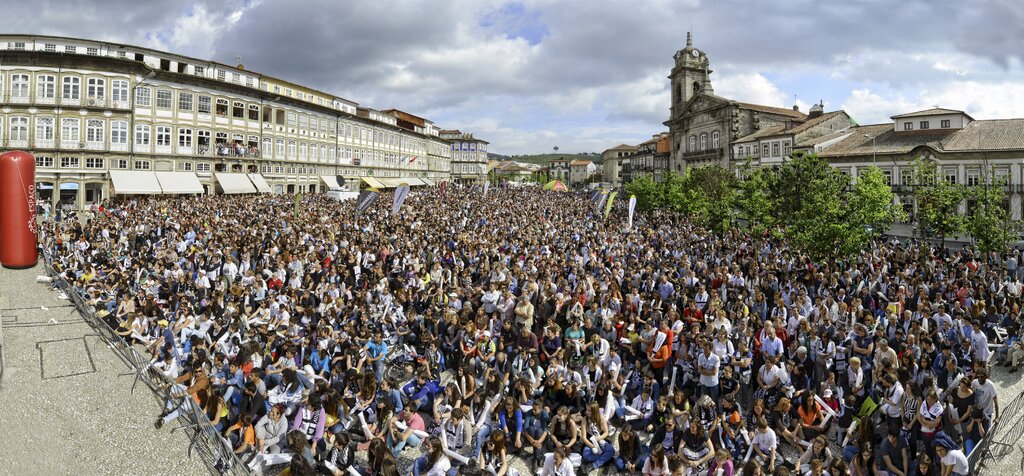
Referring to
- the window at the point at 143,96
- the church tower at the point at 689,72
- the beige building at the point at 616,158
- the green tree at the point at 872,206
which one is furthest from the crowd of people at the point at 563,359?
the beige building at the point at 616,158

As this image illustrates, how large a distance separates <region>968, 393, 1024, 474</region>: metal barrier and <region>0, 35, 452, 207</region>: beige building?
150 feet

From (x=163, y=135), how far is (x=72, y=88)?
6.32 meters

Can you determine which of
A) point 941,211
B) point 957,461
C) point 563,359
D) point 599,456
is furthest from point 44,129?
point 941,211

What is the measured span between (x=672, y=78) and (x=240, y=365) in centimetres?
8486

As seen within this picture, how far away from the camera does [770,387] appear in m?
8.71

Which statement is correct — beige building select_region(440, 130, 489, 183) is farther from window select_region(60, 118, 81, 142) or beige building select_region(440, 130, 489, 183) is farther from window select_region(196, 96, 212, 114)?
window select_region(60, 118, 81, 142)

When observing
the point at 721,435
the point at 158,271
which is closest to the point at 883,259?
the point at 721,435

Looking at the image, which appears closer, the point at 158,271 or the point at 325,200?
the point at 158,271

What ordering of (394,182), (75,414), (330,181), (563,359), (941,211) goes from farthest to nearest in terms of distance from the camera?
(394,182)
(330,181)
(941,211)
(563,359)
(75,414)

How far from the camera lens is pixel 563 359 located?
9859 mm

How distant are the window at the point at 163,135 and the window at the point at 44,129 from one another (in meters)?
6.55

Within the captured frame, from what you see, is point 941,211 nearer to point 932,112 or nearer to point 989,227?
point 989,227

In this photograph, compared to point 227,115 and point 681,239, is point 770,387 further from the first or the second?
point 227,115

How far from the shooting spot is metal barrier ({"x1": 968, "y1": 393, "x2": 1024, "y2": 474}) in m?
7.50
